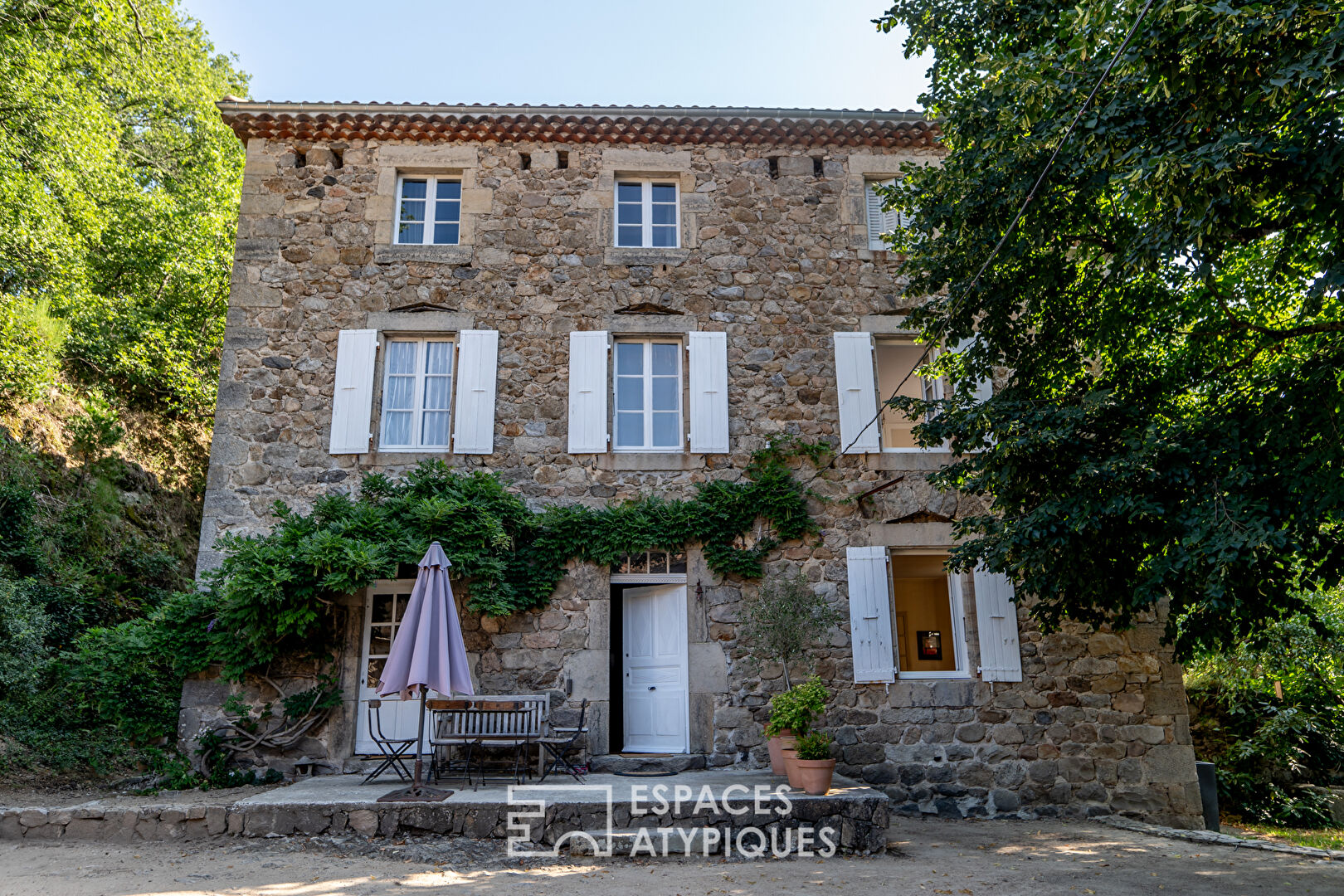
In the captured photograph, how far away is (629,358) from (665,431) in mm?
886

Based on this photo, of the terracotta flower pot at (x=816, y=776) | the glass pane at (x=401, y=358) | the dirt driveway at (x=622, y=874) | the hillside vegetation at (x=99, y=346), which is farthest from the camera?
the glass pane at (x=401, y=358)

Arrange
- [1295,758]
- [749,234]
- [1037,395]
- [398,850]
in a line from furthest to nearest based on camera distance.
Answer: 1. [1295,758]
2. [749,234]
3. [1037,395]
4. [398,850]

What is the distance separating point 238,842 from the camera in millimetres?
5758

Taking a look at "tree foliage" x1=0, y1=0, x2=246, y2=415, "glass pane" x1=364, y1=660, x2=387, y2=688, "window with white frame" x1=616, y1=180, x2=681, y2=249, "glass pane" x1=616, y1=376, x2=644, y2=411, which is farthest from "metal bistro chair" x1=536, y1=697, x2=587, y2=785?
"tree foliage" x1=0, y1=0, x2=246, y2=415

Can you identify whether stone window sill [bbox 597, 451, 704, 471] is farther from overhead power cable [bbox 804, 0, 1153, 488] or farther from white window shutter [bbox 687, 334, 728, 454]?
overhead power cable [bbox 804, 0, 1153, 488]

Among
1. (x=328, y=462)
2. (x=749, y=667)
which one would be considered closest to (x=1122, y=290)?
(x=749, y=667)

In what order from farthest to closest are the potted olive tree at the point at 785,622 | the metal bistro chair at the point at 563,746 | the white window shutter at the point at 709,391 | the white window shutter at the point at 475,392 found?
the white window shutter at the point at 709,391 → the white window shutter at the point at 475,392 → the potted olive tree at the point at 785,622 → the metal bistro chair at the point at 563,746

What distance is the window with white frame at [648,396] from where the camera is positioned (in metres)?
8.70

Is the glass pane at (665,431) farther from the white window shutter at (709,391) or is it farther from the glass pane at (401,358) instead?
the glass pane at (401,358)

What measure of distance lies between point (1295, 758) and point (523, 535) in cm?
919

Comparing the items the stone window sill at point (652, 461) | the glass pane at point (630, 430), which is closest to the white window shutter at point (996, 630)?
the stone window sill at point (652, 461)

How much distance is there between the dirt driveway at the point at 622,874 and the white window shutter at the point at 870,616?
1.94 metres

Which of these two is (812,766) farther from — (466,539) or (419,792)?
(466,539)

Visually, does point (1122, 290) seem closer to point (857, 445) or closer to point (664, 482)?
point (857, 445)
